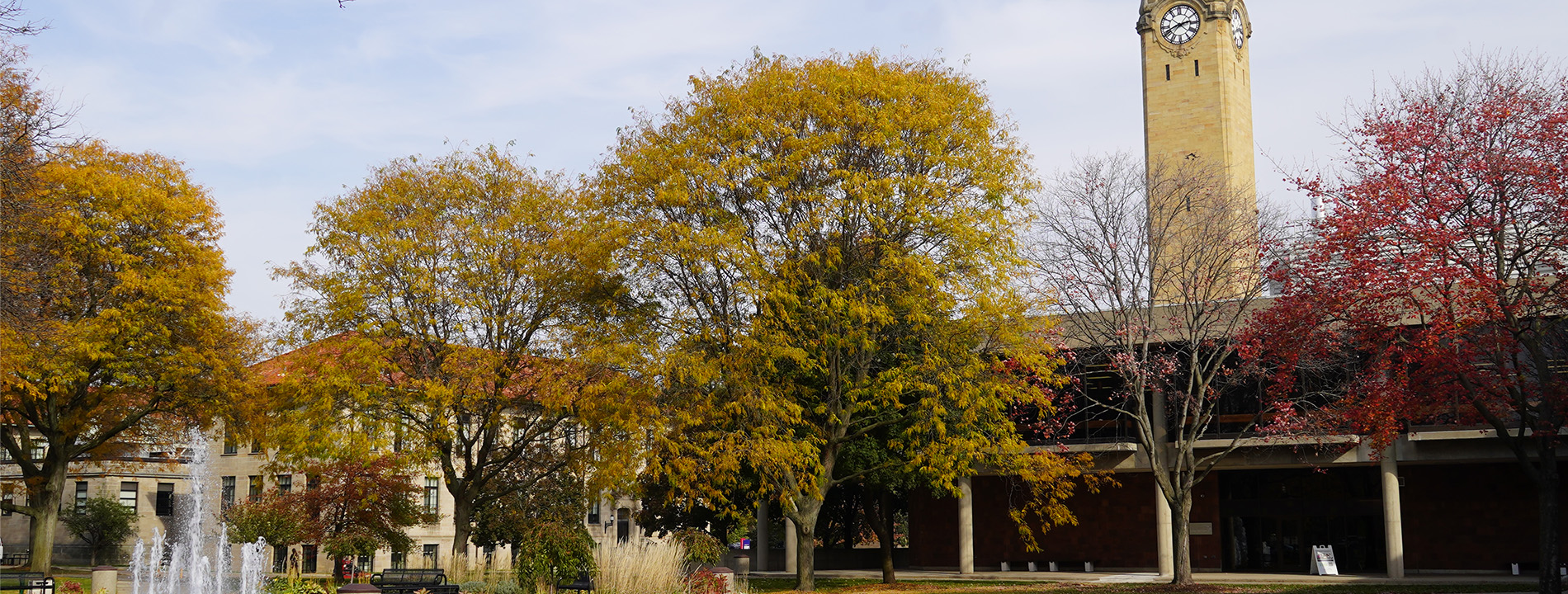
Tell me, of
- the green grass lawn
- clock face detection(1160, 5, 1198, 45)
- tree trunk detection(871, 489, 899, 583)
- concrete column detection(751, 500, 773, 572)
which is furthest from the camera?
clock face detection(1160, 5, 1198, 45)

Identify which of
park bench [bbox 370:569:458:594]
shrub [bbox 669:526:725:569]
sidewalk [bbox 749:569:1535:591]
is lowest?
sidewalk [bbox 749:569:1535:591]

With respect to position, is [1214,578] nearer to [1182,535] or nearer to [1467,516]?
[1182,535]

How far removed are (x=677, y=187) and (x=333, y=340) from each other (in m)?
9.88

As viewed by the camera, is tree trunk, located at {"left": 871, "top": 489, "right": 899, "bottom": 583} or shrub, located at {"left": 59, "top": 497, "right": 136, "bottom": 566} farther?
shrub, located at {"left": 59, "top": 497, "right": 136, "bottom": 566}

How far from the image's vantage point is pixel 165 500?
2525 inches

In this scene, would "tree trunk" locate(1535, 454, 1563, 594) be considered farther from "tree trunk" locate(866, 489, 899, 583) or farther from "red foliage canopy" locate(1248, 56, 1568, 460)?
"tree trunk" locate(866, 489, 899, 583)

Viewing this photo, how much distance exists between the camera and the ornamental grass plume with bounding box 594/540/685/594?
2138cm

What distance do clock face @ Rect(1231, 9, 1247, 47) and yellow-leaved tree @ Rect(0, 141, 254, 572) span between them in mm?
42761

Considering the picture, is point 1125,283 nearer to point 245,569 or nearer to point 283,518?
point 245,569

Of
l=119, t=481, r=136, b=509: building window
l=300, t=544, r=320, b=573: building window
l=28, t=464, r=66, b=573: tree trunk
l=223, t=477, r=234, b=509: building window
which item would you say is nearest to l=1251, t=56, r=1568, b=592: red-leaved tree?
l=28, t=464, r=66, b=573: tree trunk

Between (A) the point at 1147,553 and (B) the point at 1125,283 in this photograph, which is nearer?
(B) the point at 1125,283

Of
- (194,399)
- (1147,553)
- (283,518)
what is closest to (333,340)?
(194,399)

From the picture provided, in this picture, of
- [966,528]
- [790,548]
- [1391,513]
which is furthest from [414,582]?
[1391,513]

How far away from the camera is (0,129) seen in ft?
66.2
